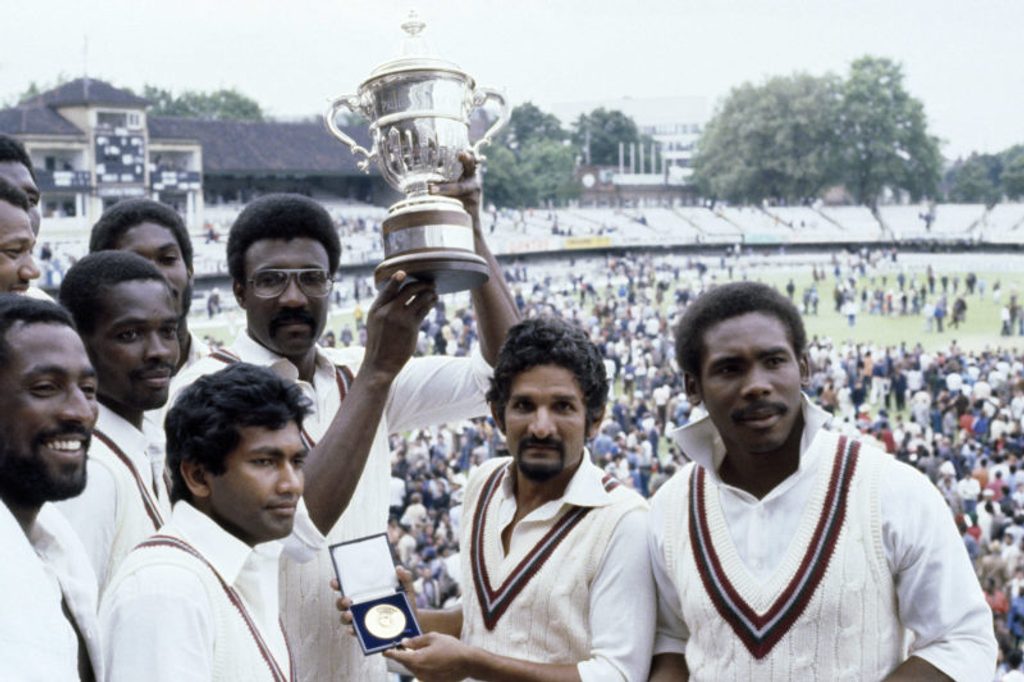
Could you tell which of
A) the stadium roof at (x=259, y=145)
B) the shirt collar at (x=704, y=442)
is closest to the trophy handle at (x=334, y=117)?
the shirt collar at (x=704, y=442)

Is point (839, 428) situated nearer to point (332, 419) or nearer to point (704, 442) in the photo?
point (704, 442)

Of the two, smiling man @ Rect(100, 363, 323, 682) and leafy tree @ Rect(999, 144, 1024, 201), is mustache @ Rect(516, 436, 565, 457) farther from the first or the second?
leafy tree @ Rect(999, 144, 1024, 201)

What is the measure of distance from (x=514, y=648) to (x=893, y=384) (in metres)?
19.5

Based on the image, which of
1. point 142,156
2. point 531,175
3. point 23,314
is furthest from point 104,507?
point 531,175

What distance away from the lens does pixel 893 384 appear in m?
21.1

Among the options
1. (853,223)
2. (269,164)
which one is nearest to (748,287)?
(269,164)

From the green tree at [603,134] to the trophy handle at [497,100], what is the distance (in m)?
82.9

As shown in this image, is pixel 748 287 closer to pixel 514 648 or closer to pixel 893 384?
pixel 514 648

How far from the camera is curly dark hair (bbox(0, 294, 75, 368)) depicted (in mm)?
2201

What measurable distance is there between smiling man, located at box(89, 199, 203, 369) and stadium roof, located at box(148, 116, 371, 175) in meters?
43.3

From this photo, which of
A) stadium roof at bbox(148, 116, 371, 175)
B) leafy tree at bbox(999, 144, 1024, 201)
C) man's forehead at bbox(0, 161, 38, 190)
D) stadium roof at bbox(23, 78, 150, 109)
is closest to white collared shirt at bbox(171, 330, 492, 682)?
man's forehead at bbox(0, 161, 38, 190)

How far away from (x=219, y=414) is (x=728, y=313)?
1.20 m

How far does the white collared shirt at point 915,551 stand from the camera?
8.43 ft

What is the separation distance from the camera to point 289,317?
10.5 feet
